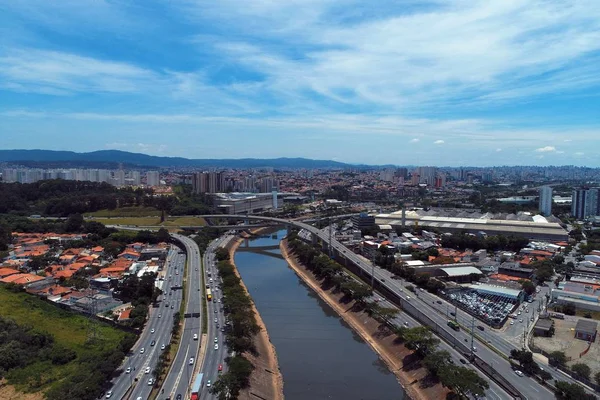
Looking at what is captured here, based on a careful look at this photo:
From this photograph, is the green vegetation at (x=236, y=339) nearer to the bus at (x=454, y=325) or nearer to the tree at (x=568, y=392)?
the bus at (x=454, y=325)

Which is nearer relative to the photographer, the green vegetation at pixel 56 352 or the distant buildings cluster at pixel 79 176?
the green vegetation at pixel 56 352

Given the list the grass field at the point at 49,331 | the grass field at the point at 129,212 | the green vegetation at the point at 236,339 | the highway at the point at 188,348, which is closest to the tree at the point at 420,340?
the green vegetation at the point at 236,339

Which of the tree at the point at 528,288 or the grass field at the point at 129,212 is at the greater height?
the grass field at the point at 129,212

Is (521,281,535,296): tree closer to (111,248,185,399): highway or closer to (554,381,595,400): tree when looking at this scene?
(554,381,595,400): tree

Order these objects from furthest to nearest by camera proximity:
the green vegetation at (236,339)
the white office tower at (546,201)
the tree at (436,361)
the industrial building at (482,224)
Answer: the white office tower at (546,201), the industrial building at (482,224), the tree at (436,361), the green vegetation at (236,339)

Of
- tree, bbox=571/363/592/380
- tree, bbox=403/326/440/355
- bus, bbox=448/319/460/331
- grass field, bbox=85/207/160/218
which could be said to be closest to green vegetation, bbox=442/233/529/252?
bus, bbox=448/319/460/331

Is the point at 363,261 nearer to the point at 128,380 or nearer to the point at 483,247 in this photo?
the point at 483,247

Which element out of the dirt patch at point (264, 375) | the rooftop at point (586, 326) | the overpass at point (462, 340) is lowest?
the dirt patch at point (264, 375)

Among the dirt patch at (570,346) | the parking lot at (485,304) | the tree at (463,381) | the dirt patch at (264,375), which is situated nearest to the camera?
the tree at (463,381)
